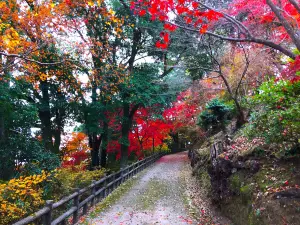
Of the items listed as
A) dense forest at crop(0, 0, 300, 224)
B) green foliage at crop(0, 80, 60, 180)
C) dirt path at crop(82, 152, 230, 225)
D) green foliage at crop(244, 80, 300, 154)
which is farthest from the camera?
green foliage at crop(0, 80, 60, 180)

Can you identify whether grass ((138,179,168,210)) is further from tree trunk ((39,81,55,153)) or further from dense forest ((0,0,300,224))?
tree trunk ((39,81,55,153))

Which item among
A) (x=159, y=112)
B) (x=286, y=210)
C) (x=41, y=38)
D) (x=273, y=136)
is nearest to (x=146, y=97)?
(x=159, y=112)

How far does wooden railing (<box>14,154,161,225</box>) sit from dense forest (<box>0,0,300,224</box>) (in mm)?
303

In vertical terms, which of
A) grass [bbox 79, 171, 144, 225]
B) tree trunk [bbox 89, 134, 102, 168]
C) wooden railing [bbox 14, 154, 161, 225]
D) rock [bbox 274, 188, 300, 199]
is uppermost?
tree trunk [bbox 89, 134, 102, 168]

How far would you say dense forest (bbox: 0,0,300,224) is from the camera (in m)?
4.79

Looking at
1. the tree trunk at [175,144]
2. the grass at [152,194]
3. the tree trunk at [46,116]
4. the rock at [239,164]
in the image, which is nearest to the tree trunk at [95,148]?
the tree trunk at [46,116]

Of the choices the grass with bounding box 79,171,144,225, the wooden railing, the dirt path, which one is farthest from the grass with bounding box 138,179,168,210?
the wooden railing

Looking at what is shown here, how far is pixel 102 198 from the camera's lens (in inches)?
361

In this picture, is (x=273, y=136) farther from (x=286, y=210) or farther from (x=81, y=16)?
(x=81, y=16)

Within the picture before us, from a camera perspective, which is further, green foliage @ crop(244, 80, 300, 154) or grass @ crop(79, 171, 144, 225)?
grass @ crop(79, 171, 144, 225)

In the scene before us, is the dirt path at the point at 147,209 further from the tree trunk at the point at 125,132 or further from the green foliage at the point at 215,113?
the tree trunk at the point at 125,132

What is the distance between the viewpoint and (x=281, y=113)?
4098 millimetres

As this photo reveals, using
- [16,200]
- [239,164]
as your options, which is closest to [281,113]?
[239,164]

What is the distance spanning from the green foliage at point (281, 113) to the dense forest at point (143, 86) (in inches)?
0.9
